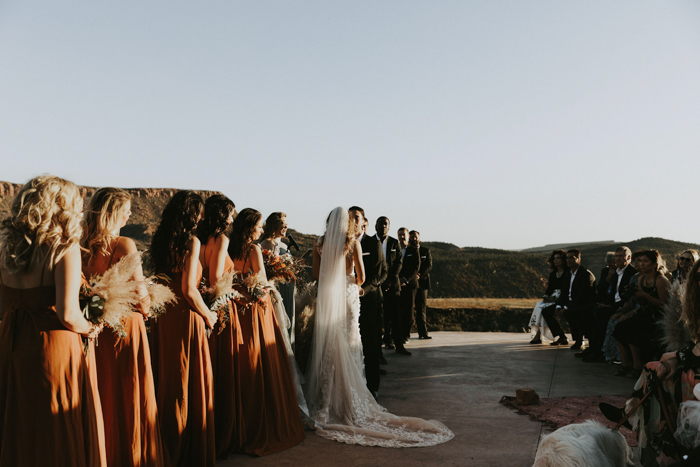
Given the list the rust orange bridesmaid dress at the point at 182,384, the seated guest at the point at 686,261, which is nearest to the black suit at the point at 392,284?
the seated guest at the point at 686,261

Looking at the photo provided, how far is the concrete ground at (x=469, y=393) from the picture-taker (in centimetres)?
407

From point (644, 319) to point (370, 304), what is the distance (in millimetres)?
3833

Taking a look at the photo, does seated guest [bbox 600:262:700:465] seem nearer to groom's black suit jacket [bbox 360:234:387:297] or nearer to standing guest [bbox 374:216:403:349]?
groom's black suit jacket [bbox 360:234:387:297]

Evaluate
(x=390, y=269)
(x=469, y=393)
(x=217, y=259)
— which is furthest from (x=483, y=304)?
(x=217, y=259)

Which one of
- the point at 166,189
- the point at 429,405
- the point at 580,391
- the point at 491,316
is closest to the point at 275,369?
the point at 429,405

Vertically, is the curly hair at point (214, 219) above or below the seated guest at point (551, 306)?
above

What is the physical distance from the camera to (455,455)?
4113mm

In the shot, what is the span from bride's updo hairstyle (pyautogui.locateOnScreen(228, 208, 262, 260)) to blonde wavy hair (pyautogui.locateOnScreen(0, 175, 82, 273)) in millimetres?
1896

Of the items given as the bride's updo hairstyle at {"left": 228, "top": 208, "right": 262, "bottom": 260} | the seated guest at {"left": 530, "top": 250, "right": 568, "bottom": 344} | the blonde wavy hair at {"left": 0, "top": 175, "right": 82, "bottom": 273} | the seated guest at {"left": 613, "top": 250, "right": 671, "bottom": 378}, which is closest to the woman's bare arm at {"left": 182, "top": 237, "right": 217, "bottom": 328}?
the bride's updo hairstyle at {"left": 228, "top": 208, "right": 262, "bottom": 260}

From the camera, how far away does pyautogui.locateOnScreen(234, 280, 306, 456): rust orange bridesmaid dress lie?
432cm

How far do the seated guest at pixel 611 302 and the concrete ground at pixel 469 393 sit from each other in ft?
1.03

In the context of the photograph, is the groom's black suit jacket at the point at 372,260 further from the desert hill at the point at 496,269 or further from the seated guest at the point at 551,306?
the desert hill at the point at 496,269

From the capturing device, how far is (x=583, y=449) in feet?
9.93

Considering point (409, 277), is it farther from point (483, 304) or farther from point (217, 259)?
point (483, 304)
